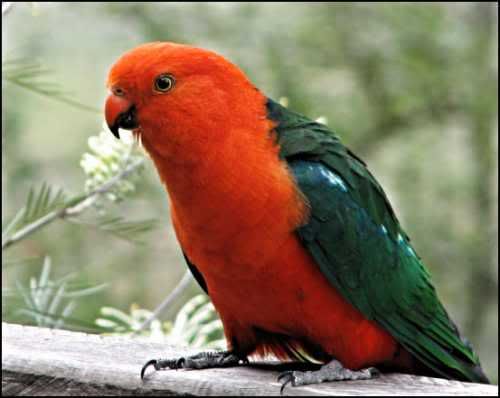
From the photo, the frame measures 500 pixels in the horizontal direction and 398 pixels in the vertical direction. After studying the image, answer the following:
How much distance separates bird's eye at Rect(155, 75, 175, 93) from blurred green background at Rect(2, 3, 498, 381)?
279cm

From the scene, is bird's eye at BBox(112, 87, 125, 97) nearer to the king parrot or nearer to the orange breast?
the king parrot

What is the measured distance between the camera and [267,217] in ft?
9.41

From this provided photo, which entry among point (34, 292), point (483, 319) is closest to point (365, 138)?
point (483, 319)

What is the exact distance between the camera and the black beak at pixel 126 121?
2887mm

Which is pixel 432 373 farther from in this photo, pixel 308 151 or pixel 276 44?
pixel 276 44

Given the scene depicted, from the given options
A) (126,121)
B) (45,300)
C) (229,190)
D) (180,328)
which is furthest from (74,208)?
(229,190)

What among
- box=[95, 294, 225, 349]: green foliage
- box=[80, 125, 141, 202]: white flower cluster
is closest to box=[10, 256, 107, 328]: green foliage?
box=[95, 294, 225, 349]: green foliage

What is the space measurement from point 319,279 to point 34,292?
1165 millimetres

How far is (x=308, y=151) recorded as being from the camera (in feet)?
9.96

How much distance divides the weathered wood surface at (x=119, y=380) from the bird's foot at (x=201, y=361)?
0.16 ft

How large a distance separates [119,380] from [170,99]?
89 centimetres

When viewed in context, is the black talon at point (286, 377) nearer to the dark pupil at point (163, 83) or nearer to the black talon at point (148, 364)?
the black talon at point (148, 364)

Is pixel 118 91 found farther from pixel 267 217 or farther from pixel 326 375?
pixel 326 375

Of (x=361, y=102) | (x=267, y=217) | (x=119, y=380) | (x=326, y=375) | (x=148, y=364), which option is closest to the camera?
(x=119, y=380)
